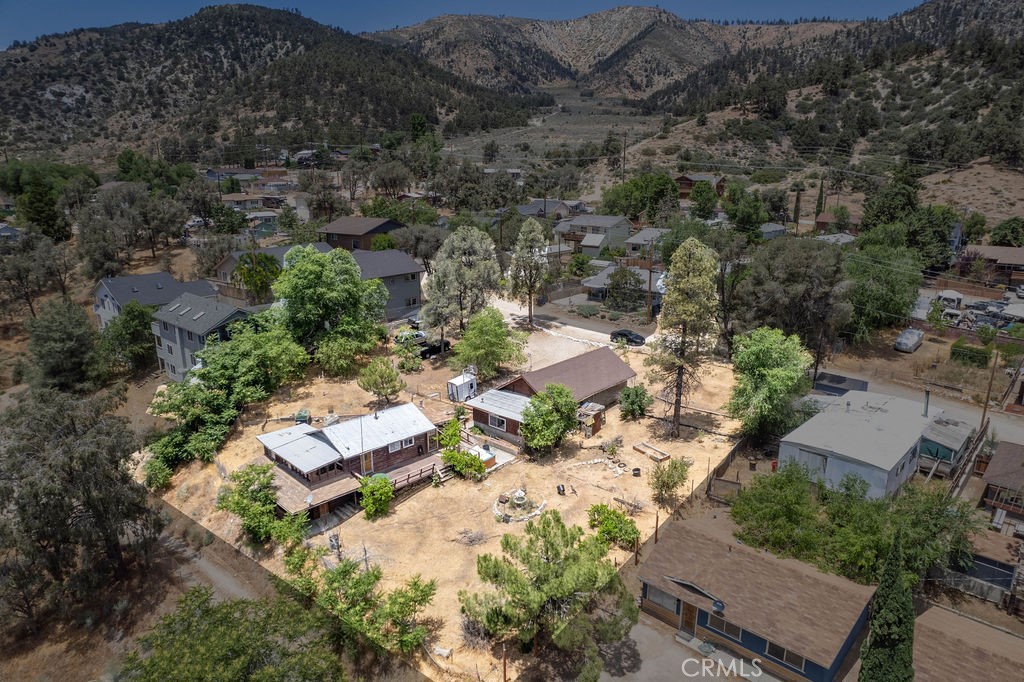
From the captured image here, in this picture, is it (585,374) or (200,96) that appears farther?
(200,96)

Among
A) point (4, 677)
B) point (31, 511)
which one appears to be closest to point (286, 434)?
point (31, 511)

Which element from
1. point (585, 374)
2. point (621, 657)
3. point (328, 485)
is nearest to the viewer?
point (621, 657)

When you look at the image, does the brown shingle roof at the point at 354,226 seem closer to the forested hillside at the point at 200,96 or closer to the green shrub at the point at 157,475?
the green shrub at the point at 157,475

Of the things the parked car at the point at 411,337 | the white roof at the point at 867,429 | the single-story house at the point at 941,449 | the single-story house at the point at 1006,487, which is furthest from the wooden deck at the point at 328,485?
the single-story house at the point at 1006,487

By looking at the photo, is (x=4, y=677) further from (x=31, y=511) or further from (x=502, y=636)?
(x=502, y=636)

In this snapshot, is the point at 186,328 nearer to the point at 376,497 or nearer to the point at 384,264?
the point at 384,264

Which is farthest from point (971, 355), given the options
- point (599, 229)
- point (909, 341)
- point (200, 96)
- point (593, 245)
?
point (200, 96)

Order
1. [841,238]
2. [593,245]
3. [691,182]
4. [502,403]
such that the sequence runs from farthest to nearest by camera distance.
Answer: [691,182] < [593,245] < [841,238] < [502,403]

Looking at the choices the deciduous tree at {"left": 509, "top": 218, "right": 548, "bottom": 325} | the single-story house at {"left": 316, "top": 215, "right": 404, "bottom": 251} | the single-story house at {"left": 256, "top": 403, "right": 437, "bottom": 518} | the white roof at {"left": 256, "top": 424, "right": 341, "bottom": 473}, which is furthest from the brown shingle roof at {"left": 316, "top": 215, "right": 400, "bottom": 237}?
the white roof at {"left": 256, "top": 424, "right": 341, "bottom": 473}
